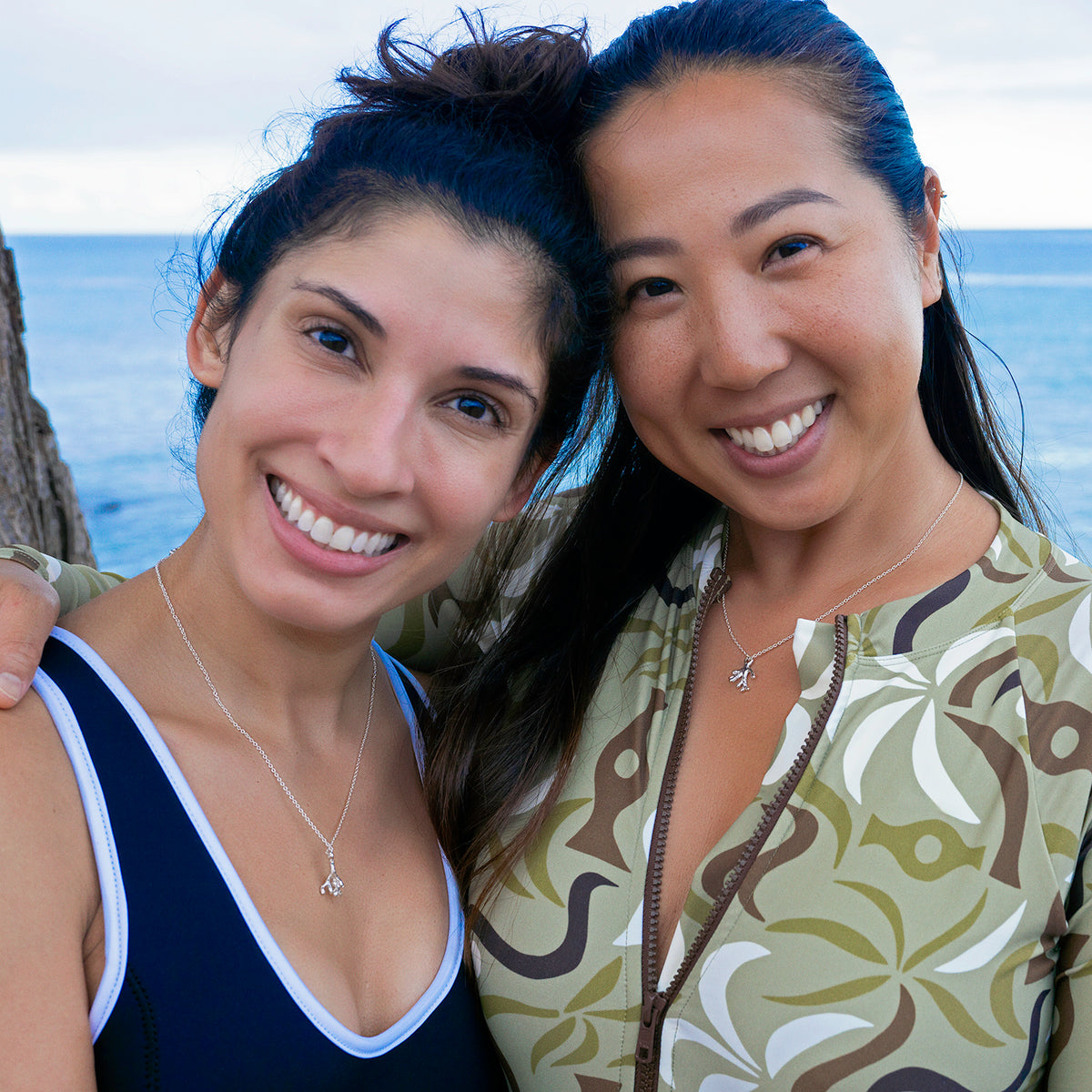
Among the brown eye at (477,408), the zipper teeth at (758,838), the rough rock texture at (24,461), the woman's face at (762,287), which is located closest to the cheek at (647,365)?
the woman's face at (762,287)

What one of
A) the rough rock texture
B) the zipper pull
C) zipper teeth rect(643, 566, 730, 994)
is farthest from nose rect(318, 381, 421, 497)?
the rough rock texture

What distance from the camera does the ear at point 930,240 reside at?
180cm

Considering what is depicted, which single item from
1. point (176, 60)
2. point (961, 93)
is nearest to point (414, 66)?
point (961, 93)

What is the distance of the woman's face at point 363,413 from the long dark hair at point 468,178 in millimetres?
46

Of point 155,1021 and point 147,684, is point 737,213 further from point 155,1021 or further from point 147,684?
point 155,1021

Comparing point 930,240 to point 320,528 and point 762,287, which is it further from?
point 320,528

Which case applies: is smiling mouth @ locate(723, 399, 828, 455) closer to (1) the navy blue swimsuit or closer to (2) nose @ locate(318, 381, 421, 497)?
(2) nose @ locate(318, 381, 421, 497)

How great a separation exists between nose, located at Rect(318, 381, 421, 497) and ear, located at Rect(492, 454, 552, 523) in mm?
322

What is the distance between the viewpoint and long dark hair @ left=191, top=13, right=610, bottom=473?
5.33 feet

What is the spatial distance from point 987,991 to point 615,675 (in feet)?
2.55

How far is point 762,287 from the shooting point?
1.64m

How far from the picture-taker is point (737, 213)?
5.21 ft

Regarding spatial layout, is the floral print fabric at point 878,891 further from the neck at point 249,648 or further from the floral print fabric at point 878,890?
the neck at point 249,648

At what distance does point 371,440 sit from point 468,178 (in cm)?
43
